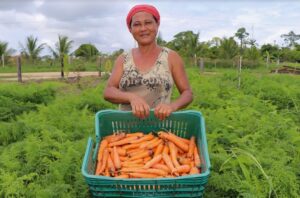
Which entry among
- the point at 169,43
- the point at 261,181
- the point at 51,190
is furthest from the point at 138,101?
the point at 169,43

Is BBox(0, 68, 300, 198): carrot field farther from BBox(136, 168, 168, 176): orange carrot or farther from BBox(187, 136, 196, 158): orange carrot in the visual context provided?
BBox(136, 168, 168, 176): orange carrot

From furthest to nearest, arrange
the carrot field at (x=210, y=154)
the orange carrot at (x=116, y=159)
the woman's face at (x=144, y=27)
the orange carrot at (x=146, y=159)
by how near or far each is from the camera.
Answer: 1. the carrot field at (x=210, y=154)
2. the woman's face at (x=144, y=27)
3. the orange carrot at (x=146, y=159)
4. the orange carrot at (x=116, y=159)

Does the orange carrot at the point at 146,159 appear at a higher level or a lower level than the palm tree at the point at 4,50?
lower

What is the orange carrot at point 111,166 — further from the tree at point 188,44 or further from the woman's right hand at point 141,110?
the tree at point 188,44

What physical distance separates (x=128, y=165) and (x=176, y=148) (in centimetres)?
38

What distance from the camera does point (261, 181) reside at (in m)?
3.61

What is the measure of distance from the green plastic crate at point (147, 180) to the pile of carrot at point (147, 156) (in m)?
0.06

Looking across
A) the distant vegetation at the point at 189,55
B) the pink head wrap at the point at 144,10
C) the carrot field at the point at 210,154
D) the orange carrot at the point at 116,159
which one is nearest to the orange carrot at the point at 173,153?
the orange carrot at the point at 116,159

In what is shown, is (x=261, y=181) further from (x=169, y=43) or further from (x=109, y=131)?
(x=169, y=43)

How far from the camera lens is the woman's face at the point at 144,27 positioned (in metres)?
2.84

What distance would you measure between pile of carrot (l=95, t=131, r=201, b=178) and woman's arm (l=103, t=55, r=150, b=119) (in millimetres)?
230

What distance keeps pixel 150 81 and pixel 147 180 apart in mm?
1148

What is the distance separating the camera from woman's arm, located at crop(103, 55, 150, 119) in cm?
247

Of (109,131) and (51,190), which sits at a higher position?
(109,131)
